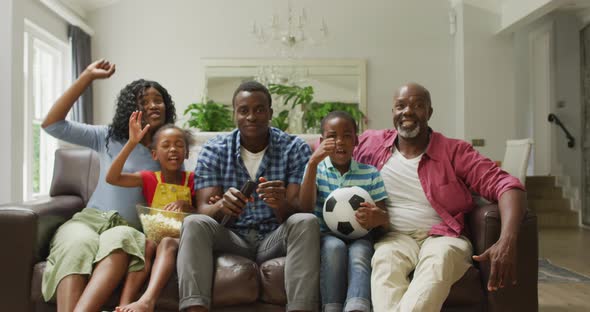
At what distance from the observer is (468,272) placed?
1771 millimetres

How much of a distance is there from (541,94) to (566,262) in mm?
3561

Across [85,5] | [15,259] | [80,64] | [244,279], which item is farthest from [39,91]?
[244,279]

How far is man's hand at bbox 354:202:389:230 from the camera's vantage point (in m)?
1.84

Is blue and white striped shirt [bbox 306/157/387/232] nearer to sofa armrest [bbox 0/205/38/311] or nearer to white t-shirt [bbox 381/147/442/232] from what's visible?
white t-shirt [bbox 381/147/442/232]

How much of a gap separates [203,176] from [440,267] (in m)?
0.95

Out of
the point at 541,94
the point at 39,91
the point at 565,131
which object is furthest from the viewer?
the point at 541,94

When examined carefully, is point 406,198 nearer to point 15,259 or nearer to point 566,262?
point 15,259

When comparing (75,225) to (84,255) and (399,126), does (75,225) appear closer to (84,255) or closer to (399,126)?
(84,255)

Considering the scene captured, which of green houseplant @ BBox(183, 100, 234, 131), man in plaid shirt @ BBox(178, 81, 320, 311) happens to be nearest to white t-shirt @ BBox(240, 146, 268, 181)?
man in plaid shirt @ BBox(178, 81, 320, 311)

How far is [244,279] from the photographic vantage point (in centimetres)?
174

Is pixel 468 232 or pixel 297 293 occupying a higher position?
pixel 468 232

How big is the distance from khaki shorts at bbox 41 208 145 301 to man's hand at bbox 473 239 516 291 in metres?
1.18

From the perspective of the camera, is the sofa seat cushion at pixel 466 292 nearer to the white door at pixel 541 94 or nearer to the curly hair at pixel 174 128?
the curly hair at pixel 174 128

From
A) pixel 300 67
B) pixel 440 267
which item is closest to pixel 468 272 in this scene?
pixel 440 267
